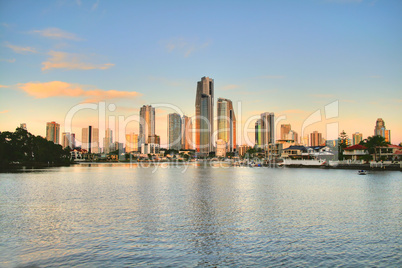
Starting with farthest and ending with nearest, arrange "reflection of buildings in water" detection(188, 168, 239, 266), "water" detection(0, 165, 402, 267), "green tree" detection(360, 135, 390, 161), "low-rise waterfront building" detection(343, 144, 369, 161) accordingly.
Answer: "low-rise waterfront building" detection(343, 144, 369, 161)
"green tree" detection(360, 135, 390, 161)
"reflection of buildings in water" detection(188, 168, 239, 266)
"water" detection(0, 165, 402, 267)

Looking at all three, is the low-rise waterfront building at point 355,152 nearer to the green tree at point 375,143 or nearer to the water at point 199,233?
the green tree at point 375,143

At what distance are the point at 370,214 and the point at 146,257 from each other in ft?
100.0

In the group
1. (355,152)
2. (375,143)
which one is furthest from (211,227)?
(355,152)

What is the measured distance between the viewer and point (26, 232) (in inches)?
1233

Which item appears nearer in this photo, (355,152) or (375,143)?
(375,143)

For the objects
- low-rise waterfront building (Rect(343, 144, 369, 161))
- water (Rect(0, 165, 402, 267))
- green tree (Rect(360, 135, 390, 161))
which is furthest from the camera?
low-rise waterfront building (Rect(343, 144, 369, 161))

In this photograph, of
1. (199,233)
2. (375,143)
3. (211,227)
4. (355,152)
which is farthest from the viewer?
(355,152)

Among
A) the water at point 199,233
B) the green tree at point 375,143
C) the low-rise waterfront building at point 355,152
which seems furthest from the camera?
the low-rise waterfront building at point 355,152

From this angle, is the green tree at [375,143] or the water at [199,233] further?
the green tree at [375,143]

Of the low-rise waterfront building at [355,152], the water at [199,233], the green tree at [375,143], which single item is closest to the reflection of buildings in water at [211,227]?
the water at [199,233]

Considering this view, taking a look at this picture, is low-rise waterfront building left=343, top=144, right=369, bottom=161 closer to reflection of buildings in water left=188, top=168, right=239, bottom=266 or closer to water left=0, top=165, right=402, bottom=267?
water left=0, top=165, right=402, bottom=267

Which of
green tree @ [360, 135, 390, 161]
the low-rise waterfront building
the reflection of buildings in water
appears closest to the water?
the reflection of buildings in water

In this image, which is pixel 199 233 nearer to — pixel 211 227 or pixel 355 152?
pixel 211 227

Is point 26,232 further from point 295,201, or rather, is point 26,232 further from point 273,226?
point 295,201
